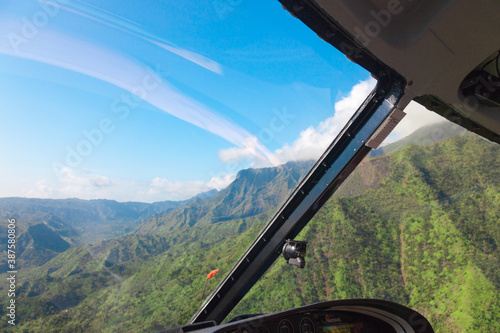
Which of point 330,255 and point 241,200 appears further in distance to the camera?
point 330,255

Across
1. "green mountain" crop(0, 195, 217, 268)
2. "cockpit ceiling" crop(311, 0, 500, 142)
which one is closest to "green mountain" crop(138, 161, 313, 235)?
"green mountain" crop(0, 195, 217, 268)

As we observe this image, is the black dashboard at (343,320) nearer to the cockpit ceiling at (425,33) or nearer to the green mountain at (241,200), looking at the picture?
the green mountain at (241,200)

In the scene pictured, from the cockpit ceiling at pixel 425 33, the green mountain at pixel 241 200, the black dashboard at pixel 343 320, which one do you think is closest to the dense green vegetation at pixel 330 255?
the green mountain at pixel 241 200

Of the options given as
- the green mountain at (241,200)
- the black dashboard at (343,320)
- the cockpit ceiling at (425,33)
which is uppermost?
the cockpit ceiling at (425,33)

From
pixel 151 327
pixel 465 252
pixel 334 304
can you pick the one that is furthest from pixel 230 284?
pixel 465 252

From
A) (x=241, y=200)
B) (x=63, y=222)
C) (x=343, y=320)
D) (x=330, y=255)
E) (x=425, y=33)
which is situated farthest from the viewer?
(x=330, y=255)

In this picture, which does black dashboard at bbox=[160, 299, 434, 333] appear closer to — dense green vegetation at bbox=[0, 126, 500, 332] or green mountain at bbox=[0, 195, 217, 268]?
dense green vegetation at bbox=[0, 126, 500, 332]

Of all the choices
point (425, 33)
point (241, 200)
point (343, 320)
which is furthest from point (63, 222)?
point (425, 33)

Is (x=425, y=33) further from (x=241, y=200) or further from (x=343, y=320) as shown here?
(x=241, y=200)
